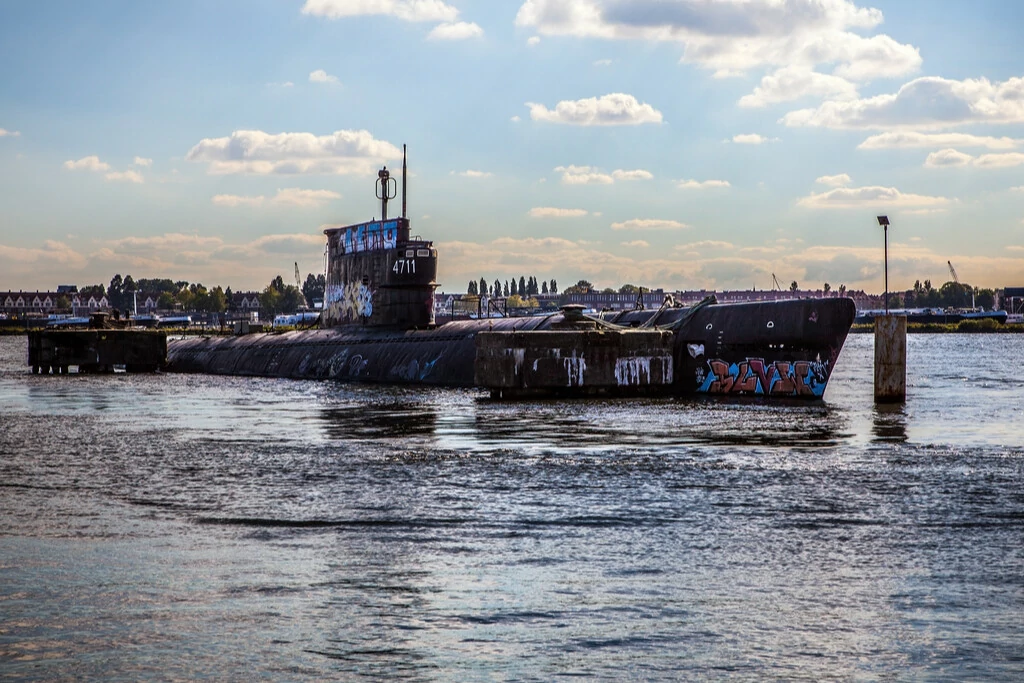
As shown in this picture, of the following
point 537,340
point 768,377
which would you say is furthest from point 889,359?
point 537,340

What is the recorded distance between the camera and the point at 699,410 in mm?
31203

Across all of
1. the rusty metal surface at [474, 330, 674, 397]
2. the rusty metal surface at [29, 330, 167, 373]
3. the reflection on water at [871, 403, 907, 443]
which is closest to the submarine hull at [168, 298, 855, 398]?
the rusty metal surface at [474, 330, 674, 397]

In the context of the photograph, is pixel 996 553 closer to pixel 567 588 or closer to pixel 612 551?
pixel 612 551

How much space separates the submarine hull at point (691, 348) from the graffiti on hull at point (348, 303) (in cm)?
55

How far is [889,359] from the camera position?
1341 inches

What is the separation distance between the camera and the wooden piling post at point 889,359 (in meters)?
33.1

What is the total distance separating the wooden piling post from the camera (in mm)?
33062

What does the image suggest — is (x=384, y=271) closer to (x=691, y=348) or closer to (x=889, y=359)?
(x=691, y=348)

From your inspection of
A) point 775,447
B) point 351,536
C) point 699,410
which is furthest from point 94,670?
point 699,410

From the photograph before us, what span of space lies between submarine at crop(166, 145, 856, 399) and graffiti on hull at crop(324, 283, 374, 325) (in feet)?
0.17

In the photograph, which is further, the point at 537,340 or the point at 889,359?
the point at 537,340

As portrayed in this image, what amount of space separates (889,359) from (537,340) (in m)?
10.1

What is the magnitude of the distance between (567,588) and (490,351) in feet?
82.2

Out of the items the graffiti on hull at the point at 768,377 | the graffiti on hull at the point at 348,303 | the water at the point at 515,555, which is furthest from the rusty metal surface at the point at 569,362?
the graffiti on hull at the point at 348,303
